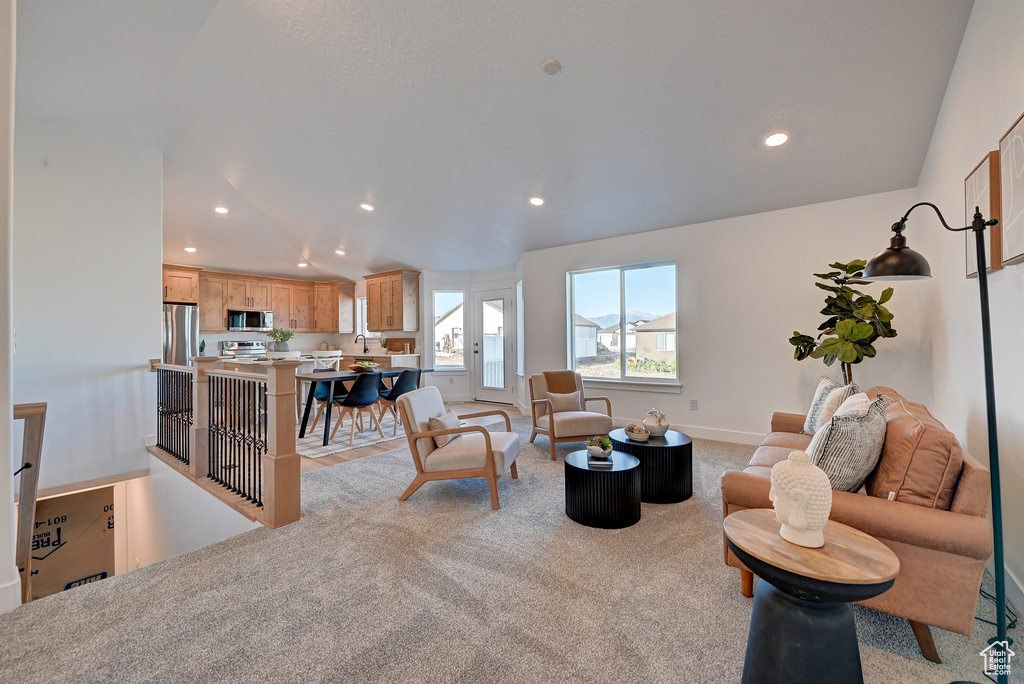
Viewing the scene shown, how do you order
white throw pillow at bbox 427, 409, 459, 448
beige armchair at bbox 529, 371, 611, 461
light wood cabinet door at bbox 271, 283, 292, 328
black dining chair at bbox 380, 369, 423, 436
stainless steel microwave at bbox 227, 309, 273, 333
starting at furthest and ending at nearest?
light wood cabinet door at bbox 271, 283, 292, 328 < stainless steel microwave at bbox 227, 309, 273, 333 < black dining chair at bbox 380, 369, 423, 436 < beige armchair at bbox 529, 371, 611, 461 < white throw pillow at bbox 427, 409, 459, 448

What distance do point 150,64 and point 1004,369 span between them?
5899 mm

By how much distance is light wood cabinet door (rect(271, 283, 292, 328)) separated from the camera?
857 centimetres

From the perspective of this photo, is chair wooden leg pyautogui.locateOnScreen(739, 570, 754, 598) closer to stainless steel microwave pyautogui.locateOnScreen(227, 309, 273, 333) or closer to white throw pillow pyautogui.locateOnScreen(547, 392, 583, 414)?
white throw pillow pyautogui.locateOnScreen(547, 392, 583, 414)

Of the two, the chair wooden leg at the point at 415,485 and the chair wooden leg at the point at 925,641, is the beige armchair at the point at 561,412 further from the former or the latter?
the chair wooden leg at the point at 925,641

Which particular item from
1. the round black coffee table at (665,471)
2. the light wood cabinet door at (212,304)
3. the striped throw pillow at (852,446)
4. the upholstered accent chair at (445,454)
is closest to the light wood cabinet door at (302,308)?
the light wood cabinet door at (212,304)

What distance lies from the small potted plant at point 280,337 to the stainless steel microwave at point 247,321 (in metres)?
0.21

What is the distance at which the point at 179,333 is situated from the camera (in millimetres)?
5348

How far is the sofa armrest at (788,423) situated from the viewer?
11.0ft

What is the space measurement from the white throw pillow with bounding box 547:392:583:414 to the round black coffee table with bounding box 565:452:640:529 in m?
1.58

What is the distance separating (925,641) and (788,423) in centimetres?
203

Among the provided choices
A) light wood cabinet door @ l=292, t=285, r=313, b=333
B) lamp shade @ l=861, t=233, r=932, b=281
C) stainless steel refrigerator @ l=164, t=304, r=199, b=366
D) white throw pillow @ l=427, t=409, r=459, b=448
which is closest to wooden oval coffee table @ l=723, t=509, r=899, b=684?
lamp shade @ l=861, t=233, r=932, b=281

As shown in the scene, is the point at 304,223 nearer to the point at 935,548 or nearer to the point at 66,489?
the point at 66,489

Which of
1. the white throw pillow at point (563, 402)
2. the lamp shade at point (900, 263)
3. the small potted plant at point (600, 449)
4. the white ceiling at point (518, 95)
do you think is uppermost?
the white ceiling at point (518, 95)

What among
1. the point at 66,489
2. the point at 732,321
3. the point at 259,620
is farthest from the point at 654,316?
the point at 66,489
